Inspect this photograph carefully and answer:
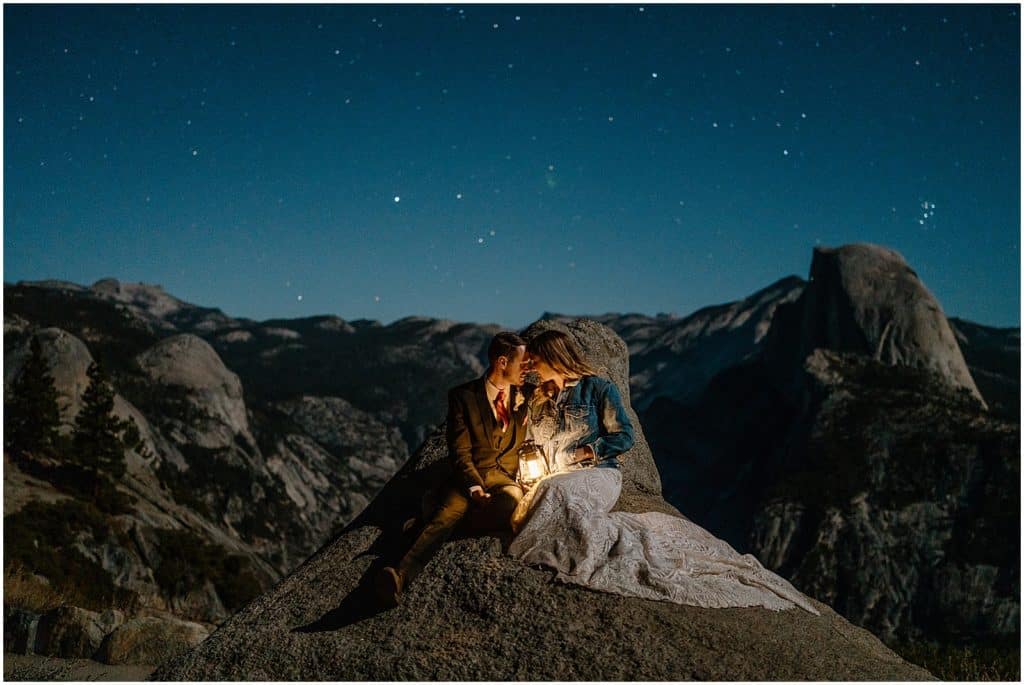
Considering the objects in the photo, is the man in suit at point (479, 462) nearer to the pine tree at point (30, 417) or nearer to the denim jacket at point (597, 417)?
the denim jacket at point (597, 417)

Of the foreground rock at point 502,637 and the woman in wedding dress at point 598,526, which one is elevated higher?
the woman in wedding dress at point 598,526

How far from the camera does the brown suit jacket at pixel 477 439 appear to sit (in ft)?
30.7

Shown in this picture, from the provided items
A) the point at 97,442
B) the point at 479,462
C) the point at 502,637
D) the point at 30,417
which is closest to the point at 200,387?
the point at 97,442

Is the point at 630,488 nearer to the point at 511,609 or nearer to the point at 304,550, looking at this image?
the point at 511,609

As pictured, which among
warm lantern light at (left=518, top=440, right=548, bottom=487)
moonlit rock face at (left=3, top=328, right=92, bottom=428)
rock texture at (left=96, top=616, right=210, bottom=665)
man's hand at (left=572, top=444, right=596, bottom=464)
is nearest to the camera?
warm lantern light at (left=518, top=440, right=548, bottom=487)

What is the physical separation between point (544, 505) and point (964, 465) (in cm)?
8294

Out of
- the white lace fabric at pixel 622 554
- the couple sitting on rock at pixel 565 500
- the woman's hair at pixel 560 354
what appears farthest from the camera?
the woman's hair at pixel 560 354

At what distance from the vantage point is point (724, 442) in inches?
4887

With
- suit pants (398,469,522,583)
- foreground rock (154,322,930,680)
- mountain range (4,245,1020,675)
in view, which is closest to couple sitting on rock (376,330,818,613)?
suit pants (398,469,522,583)

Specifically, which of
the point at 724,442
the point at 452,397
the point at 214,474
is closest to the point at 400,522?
the point at 452,397

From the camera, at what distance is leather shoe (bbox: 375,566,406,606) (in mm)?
9062

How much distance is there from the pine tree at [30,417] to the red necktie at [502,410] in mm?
35505

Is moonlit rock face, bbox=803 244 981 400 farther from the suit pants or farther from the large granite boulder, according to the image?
the suit pants

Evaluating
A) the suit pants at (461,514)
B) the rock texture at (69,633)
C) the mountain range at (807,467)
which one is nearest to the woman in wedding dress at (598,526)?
the suit pants at (461,514)
